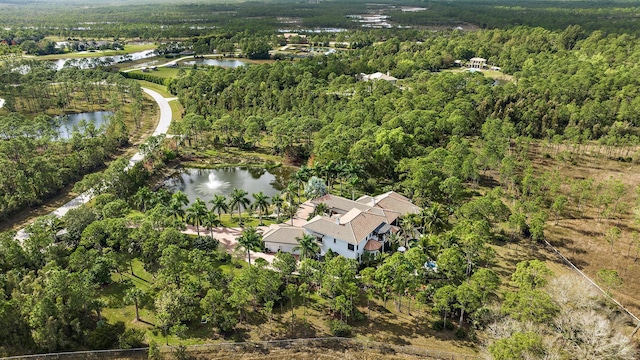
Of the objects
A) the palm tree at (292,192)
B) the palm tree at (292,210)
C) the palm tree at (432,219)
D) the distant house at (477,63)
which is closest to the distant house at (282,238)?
the palm tree at (292,210)

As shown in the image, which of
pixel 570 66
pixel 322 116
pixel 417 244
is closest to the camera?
pixel 417 244

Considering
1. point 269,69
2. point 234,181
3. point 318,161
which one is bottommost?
point 234,181

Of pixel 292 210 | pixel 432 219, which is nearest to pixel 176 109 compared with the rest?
pixel 292 210

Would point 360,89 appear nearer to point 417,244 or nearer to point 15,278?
point 417,244

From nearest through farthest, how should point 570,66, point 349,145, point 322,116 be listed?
point 349,145 < point 322,116 < point 570,66

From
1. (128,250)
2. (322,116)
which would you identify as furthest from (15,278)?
(322,116)

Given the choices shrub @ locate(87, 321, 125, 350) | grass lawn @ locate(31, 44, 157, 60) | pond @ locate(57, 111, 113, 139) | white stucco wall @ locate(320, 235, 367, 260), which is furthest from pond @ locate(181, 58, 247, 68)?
shrub @ locate(87, 321, 125, 350)

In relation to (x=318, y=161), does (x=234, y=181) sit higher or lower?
lower
